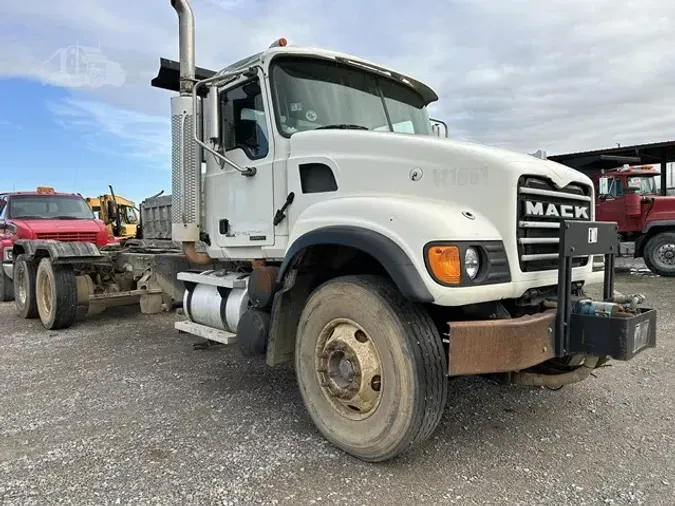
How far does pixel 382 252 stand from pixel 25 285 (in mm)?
7008

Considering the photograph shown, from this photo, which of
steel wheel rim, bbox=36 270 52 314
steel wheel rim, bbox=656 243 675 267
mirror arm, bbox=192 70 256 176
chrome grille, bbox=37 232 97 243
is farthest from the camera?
steel wheel rim, bbox=656 243 675 267

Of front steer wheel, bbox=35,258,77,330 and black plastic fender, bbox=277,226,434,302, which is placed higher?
black plastic fender, bbox=277,226,434,302

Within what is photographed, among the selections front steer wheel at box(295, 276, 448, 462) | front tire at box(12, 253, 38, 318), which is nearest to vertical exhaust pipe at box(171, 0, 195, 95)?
front steer wheel at box(295, 276, 448, 462)

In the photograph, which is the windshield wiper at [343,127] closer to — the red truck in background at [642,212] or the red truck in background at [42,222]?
the red truck in background at [42,222]

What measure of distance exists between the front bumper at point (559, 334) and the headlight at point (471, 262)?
267 millimetres

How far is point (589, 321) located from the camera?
112 inches

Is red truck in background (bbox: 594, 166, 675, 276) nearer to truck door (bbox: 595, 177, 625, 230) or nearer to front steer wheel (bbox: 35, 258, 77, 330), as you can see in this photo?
truck door (bbox: 595, 177, 625, 230)

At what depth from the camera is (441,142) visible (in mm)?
3156

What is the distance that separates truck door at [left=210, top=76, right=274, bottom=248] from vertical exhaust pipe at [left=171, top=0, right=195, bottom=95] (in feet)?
1.59

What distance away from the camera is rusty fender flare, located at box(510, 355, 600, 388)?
333 cm

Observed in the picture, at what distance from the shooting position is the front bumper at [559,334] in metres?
2.71

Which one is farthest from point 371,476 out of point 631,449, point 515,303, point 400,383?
point 631,449

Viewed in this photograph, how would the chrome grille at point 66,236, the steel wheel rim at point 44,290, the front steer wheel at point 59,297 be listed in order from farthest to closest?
the chrome grille at point 66,236
the steel wheel rim at point 44,290
the front steer wheel at point 59,297

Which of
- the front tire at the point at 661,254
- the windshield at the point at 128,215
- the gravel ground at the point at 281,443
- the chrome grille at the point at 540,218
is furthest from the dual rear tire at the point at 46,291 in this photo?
the front tire at the point at 661,254
